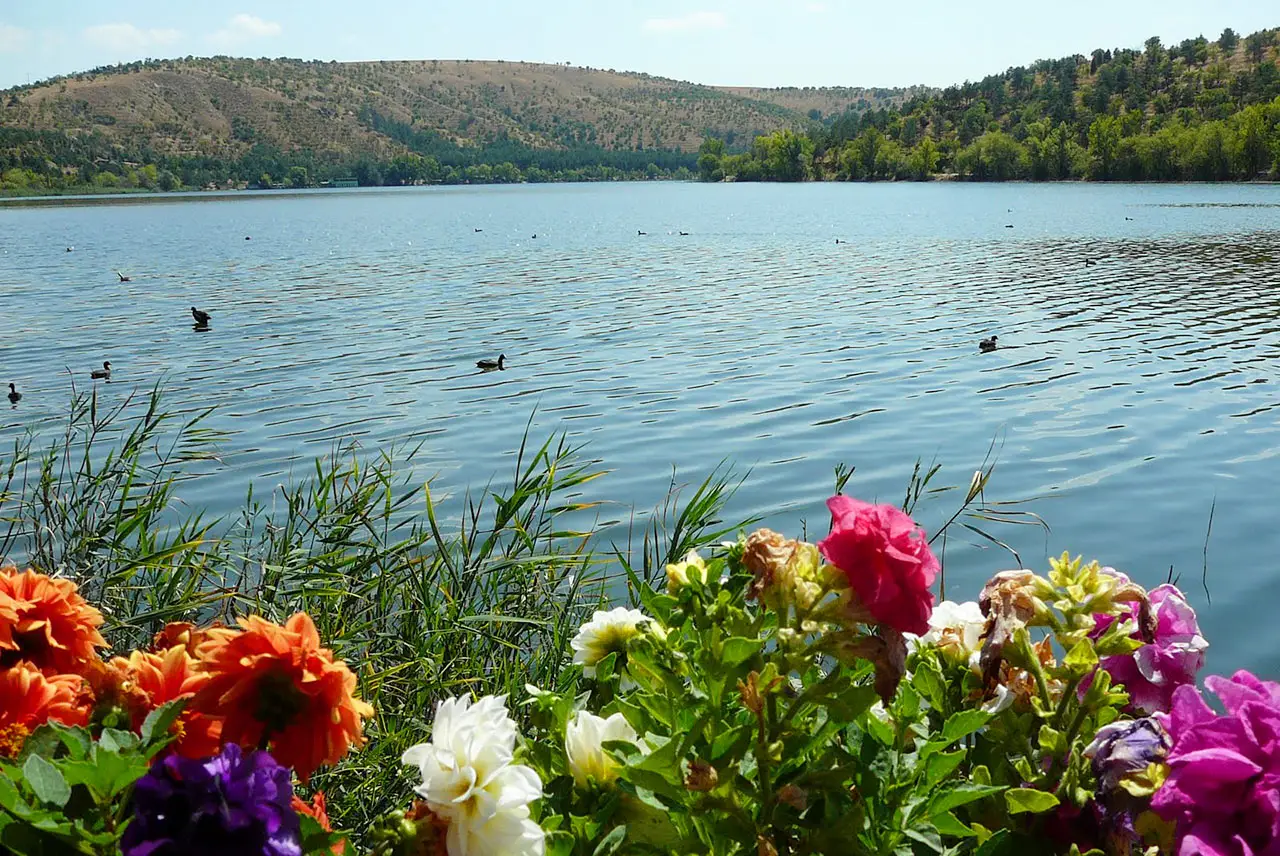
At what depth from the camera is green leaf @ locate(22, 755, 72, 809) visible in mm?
1358

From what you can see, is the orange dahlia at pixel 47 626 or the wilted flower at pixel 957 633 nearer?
the orange dahlia at pixel 47 626

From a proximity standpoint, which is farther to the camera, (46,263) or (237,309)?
(46,263)

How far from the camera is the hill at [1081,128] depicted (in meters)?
101

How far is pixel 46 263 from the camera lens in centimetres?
3841

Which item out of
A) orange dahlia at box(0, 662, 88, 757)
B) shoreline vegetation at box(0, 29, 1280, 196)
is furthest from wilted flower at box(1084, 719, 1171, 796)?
shoreline vegetation at box(0, 29, 1280, 196)

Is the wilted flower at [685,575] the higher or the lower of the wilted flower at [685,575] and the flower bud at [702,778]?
the higher

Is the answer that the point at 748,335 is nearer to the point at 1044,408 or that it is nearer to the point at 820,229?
the point at 1044,408

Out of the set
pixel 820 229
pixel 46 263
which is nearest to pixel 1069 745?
pixel 46 263

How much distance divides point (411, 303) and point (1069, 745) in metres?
25.6

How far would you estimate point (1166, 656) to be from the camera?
81.3 inches

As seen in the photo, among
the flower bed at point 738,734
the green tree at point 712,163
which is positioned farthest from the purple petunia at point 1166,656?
the green tree at point 712,163

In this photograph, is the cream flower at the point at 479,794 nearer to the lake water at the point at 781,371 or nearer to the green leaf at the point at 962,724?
the green leaf at the point at 962,724

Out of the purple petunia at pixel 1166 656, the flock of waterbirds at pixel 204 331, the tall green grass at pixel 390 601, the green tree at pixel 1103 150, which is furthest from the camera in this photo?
the green tree at pixel 1103 150

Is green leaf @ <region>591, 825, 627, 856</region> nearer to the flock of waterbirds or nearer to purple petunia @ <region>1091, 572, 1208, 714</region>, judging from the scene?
purple petunia @ <region>1091, 572, 1208, 714</region>
